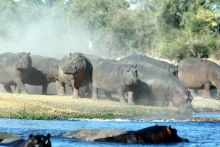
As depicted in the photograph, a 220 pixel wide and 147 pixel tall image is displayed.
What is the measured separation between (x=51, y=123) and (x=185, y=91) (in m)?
10.5

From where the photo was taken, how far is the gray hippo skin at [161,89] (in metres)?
33.8

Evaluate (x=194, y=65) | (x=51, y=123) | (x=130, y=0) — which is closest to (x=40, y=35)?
(x=130, y=0)

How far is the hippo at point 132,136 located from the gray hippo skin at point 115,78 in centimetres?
1320

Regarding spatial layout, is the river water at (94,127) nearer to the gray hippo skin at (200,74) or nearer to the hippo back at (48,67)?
the hippo back at (48,67)

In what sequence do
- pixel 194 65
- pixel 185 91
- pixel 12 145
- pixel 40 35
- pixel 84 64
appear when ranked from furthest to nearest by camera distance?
pixel 40 35
pixel 194 65
pixel 84 64
pixel 185 91
pixel 12 145

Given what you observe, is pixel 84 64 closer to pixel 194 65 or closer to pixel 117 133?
pixel 194 65

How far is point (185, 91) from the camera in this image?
3378 cm

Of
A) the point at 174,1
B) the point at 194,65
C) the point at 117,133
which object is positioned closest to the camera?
the point at 117,133

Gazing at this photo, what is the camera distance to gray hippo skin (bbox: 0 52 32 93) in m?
37.9

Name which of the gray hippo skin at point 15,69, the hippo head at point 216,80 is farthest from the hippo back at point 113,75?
the hippo head at point 216,80

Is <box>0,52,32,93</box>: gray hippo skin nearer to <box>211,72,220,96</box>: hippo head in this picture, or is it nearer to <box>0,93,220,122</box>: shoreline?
<box>0,93,220,122</box>: shoreline

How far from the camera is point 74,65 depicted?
117 feet

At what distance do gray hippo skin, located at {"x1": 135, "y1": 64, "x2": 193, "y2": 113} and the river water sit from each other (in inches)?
246

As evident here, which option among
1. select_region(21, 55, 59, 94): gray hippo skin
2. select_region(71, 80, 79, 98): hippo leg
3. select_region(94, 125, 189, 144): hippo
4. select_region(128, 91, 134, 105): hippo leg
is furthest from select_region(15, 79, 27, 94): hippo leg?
select_region(94, 125, 189, 144): hippo
